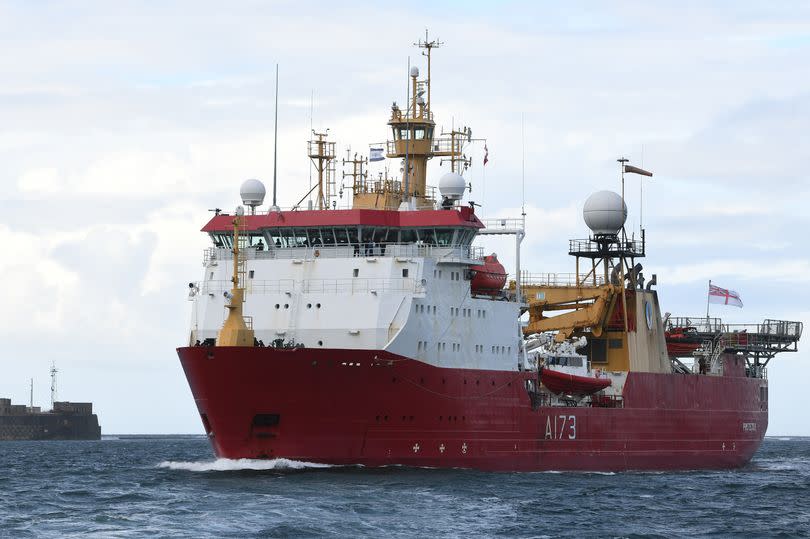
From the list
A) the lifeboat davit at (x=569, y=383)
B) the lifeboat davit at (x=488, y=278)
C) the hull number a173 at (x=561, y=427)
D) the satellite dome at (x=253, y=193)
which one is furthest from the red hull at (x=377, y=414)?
the satellite dome at (x=253, y=193)

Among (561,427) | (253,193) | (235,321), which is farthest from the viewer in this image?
(561,427)

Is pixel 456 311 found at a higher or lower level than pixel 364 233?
lower

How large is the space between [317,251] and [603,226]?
1945 cm

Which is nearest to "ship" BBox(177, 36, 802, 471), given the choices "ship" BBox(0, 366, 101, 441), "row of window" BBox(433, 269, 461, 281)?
"row of window" BBox(433, 269, 461, 281)

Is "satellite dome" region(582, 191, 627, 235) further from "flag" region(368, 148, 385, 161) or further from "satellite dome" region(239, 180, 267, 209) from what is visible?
"satellite dome" region(239, 180, 267, 209)

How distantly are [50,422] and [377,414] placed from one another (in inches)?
3585

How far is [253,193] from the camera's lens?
172 ft

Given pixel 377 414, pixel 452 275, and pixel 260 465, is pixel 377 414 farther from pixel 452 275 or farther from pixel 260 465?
pixel 452 275

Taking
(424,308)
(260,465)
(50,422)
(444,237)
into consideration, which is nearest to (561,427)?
(444,237)

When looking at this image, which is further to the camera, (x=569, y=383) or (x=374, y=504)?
(x=569, y=383)

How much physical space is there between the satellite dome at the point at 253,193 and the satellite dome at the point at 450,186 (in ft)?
20.6

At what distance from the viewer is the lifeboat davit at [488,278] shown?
52938mm

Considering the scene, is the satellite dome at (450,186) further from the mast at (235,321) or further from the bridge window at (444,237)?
the mast at (235,321)

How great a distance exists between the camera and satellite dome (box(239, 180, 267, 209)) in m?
52.3
